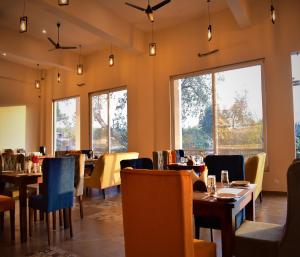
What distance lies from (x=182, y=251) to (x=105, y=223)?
8.67 ft

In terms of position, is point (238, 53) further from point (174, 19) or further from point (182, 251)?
point (182, 251)

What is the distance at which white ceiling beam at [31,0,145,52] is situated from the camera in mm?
5059

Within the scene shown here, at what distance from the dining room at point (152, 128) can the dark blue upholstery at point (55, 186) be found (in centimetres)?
2

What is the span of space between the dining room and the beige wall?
0.03m

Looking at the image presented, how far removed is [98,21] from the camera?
5.88 meters

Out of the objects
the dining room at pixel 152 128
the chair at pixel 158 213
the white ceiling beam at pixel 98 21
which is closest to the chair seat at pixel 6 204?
the dining room at pixel 152 128

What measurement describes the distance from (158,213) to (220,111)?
17.3 ft

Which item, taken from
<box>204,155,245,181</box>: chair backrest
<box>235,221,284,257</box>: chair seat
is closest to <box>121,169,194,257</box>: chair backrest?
<box>235,221,284,257</box>: chair seat

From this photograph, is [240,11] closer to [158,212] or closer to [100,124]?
[158,212]

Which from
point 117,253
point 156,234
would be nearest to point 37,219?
point 117,253

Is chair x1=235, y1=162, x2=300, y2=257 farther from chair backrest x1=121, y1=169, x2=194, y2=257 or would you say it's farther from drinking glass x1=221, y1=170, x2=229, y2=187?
chair backrest x1=121, y1=169, x2=194, y2=257

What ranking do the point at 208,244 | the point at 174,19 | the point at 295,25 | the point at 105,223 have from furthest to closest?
the point at 174,19
the point at 295,25
the point at 105,223
the point at 208,244

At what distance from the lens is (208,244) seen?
1.74 metres

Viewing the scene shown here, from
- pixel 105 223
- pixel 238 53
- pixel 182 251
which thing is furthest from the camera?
pixel 238 53
